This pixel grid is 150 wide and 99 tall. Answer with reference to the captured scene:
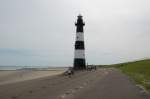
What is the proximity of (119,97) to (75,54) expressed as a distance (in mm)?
49104

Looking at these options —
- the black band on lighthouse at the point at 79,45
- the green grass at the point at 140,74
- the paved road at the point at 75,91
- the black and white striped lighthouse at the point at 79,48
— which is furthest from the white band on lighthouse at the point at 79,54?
the paved road at the point at 75,91

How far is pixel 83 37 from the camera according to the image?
64.2 m

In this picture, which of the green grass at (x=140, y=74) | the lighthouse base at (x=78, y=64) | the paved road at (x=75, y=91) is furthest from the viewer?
the lighthouse base at (x=78, y=64)

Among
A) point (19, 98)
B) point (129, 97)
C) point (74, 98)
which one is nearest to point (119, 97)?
point (129, 97)

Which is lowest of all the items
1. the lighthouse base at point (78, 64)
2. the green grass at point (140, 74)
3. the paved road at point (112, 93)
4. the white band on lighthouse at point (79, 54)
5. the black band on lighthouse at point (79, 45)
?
the paved road at point (112, 93)

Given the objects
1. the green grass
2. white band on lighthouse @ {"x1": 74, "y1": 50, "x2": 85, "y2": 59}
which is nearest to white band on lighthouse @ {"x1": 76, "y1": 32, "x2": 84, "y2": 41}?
white band on lighthouse @ {"x1": 74, "y1": 50, "x2": 85, "y2": 59}

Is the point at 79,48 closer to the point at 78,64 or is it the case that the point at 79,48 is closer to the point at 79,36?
the point at 79,36

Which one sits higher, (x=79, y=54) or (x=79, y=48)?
(x=79, y=48)

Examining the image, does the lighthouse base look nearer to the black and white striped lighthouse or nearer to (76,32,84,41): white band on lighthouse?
the black and white striped lighthouse

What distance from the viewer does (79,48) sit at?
63.1m

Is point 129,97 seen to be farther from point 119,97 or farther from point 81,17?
point 81,17

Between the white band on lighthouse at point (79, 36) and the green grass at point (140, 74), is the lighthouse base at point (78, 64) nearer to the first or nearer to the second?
the white band on lighthouse at point (79, 36)

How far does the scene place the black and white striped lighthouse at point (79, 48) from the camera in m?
63.2

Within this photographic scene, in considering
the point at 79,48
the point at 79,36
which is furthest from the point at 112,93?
the point at 79,36
